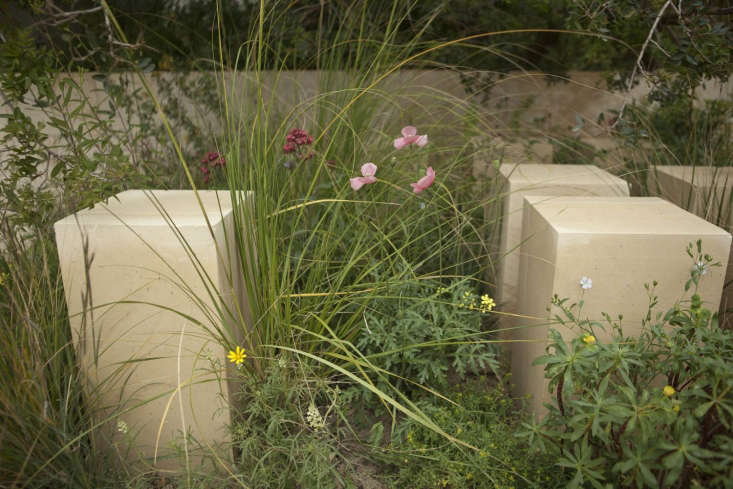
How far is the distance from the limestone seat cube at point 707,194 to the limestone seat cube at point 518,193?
9.7 inches

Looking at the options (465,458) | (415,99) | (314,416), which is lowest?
(465,458)

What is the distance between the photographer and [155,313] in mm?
1541

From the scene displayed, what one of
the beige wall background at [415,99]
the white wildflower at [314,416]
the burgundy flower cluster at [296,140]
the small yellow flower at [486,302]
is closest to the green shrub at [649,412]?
the small yellow flower at [486,302]

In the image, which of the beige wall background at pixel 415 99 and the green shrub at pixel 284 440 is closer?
the green shrub at pixel 284 440

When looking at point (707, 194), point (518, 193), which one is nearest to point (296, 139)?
point (518, 193)

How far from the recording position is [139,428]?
1613 millimetres

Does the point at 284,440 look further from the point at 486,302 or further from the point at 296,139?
the point at 296,139

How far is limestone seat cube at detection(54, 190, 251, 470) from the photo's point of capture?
149cm

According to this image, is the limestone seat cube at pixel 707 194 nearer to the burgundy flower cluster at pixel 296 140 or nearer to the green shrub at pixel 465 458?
the green shrub at pixel 465 458

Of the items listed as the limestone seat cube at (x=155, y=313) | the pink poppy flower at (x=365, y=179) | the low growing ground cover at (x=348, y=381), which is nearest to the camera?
the low growing ground cover at (x=348, y=381)

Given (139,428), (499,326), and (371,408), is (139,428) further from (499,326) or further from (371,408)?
(499,326)

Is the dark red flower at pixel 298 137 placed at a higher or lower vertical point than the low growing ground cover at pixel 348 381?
higher

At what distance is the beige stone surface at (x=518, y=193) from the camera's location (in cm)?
218

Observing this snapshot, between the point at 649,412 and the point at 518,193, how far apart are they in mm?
1145
